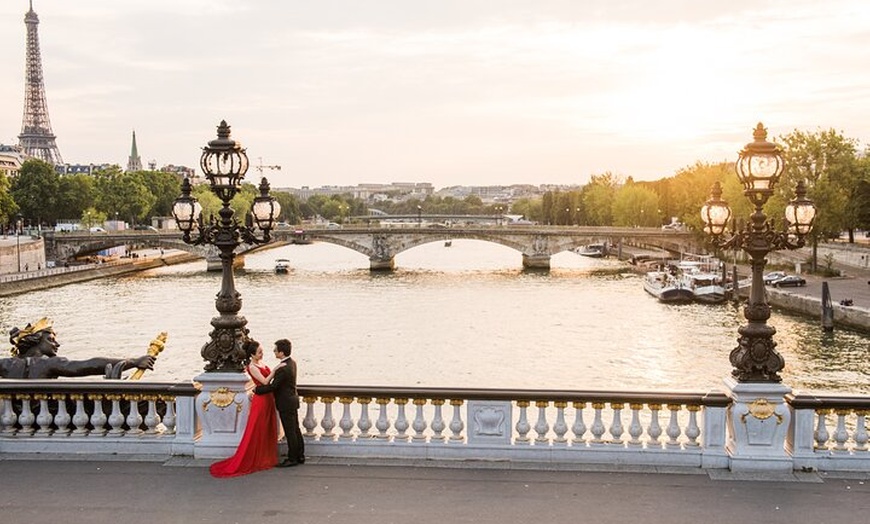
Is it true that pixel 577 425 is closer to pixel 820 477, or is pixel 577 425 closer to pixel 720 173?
pixel 820 477

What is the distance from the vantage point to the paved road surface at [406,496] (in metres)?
7.48

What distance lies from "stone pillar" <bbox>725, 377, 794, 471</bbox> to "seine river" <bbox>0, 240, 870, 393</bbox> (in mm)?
7778

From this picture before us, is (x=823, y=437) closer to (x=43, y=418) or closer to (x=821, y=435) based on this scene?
(x=821, y=435)

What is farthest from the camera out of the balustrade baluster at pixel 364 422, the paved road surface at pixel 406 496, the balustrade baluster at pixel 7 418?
the balustrade baluster at pixel 7 418

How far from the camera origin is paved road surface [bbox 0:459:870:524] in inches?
295

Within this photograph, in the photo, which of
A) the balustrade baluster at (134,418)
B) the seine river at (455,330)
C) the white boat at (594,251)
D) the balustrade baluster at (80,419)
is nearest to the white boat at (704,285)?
the seine river at (455,330)

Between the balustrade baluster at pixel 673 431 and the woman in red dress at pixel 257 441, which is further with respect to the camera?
the balustrade baluster at pixel 673 431

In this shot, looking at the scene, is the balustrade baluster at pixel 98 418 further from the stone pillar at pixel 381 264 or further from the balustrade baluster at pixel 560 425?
the stone pillar at pixel 381 264

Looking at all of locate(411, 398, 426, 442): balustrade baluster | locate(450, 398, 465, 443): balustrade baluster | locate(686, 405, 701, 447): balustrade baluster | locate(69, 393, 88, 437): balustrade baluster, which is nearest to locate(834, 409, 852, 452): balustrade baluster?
locate(686, 405, 701, 447): balustrade baluster

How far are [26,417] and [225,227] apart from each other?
2.89m

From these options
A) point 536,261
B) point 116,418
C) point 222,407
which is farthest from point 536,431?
point 536,261

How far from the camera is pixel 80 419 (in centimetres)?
920

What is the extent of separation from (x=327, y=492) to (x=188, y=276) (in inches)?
2505

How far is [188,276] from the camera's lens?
68.9m
